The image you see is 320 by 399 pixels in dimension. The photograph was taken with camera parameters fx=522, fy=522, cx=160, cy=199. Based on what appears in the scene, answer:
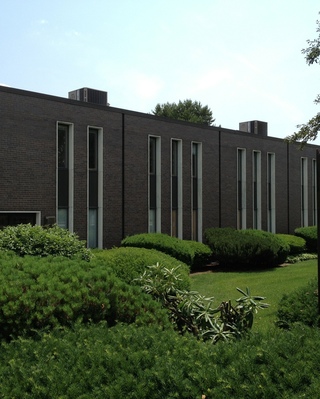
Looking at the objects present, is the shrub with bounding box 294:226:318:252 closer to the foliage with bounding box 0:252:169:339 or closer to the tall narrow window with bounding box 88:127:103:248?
the tall narrow window with bounding box 88:127:103:248

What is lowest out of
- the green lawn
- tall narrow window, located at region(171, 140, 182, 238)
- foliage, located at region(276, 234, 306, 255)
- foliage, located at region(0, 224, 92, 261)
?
the green lawn

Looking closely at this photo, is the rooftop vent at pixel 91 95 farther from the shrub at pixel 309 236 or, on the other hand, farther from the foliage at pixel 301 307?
the foliage at pixel 301 307

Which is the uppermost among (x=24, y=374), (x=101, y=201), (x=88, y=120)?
(x=88, y=120)

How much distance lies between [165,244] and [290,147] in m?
16.0

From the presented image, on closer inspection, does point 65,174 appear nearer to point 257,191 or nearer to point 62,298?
point 257,191

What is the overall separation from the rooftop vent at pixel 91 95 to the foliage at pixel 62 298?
661 inches

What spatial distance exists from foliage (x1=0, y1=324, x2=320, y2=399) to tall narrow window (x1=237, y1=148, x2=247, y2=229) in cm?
2345

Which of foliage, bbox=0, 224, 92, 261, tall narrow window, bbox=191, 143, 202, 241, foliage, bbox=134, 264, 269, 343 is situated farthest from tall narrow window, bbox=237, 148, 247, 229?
foliage, bbox=134, 264, 269, 343

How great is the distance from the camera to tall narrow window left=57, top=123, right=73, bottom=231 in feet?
64.4

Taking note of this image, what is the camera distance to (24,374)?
4.31m

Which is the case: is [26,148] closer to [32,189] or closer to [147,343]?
[32,189]

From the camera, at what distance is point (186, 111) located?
170ft

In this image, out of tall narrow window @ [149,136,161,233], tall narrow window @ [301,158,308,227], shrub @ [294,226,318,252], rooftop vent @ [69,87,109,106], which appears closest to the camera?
rooftop vent @ [69,87,109,106]

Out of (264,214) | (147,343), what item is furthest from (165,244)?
(147,343)
